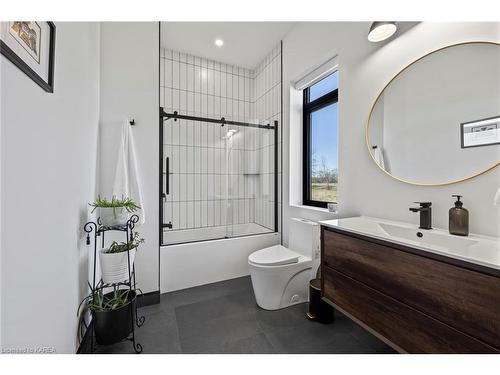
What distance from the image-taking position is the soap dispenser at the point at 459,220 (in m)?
1.08

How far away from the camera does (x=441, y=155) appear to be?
1.24m

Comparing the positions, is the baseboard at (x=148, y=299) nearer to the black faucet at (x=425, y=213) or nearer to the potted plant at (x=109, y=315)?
the potted plant at (x=109, y=315)

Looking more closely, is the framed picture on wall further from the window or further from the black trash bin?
the window

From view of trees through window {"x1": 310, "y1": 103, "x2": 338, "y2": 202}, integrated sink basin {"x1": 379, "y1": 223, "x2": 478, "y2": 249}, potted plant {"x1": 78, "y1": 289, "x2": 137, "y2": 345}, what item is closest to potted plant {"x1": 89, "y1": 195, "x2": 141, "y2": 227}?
potted plant {"x1": 78, "y1": 289, "x2": 137, "y2": 345}

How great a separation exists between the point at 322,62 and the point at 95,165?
2188 millimetres

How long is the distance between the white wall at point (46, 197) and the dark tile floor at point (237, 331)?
0.54m

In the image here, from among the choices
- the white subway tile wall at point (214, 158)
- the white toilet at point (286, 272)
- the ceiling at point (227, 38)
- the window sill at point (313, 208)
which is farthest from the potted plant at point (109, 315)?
the ceiling at point (227, 38)

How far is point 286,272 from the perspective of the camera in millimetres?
1803
